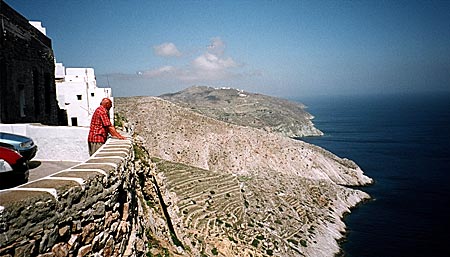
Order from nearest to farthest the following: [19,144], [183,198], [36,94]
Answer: [19,144] → [36,94] → [183,198]

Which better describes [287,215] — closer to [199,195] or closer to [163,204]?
[199,195]

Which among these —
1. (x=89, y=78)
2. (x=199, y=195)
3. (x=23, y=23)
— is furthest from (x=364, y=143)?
(x=23, y=23)

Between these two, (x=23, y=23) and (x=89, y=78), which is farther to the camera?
(x=89, y=78)

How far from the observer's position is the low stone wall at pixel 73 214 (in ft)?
12.0

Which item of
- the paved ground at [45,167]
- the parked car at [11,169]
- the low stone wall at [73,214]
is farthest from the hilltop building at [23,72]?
the low stone wall at [73,214]

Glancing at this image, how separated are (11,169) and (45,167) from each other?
3.51m

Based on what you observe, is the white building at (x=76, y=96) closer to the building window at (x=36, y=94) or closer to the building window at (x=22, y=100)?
the building window at (x=36, y=94)

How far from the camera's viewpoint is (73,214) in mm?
4457

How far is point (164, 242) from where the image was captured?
1194 centimetres

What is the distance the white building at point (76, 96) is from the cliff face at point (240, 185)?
4917 millimetres

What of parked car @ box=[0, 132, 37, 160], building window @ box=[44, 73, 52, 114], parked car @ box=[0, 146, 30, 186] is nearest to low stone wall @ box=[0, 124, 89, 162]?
parked car @ box=[0, 132, 37, 160]

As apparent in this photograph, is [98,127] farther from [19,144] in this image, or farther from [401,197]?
[401,197]

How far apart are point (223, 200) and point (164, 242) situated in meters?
29.0

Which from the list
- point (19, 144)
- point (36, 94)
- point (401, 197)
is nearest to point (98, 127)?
point (19, 144)
